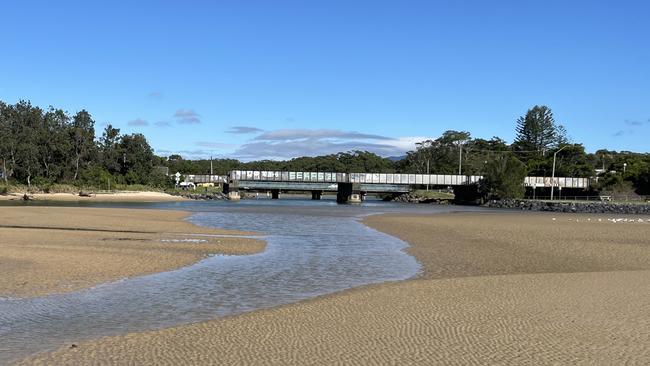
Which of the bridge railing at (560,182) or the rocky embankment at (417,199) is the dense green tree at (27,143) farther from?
the bridge railing at (560,182)

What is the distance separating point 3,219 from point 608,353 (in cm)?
4216

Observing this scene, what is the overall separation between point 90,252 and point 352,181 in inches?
4832

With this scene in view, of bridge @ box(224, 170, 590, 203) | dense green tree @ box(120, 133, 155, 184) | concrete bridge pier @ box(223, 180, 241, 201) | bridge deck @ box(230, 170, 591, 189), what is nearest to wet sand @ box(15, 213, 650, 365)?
bridge deck @ box(230, 170, 591, 189)

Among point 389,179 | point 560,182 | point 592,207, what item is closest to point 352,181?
point 389,179

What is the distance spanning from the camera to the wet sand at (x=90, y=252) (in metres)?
16.0

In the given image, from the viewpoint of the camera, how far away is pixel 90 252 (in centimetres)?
2227

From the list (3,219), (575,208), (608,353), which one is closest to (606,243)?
(608,353)

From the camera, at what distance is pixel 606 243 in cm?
3039

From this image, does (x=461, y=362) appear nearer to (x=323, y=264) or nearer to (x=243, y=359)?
(x=243, y=359)

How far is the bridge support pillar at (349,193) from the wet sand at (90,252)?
102785 millimetres

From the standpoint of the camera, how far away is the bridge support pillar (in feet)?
455

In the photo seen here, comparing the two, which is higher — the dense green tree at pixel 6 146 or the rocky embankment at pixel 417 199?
the dense green tree at pixel 6 146

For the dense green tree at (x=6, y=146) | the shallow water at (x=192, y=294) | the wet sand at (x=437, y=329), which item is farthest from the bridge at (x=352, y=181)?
the wet sand at (x=437, y=329)

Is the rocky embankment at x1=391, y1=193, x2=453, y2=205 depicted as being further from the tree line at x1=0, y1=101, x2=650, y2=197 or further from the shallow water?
the shallow water
